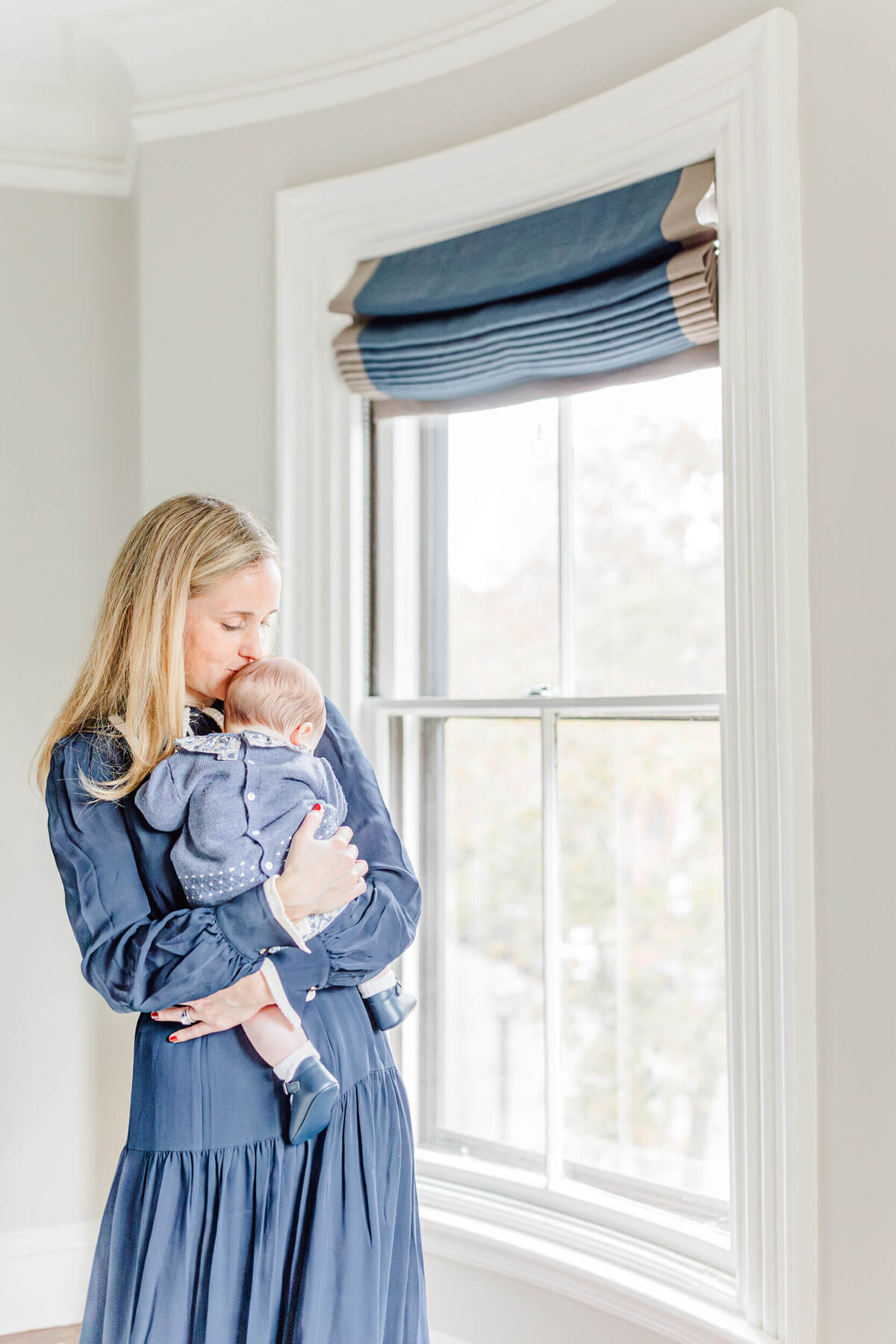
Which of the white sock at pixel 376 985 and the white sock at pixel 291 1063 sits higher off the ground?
the white sock at pixel 376 985

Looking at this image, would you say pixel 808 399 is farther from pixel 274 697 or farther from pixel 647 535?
pixel 274 697

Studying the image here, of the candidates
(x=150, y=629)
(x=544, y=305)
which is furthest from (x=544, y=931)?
(x=544, y=305)

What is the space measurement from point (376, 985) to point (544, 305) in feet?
4.09

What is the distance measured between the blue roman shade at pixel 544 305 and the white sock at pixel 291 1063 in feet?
4.24

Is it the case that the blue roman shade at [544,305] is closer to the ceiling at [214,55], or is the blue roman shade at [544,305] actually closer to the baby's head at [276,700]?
the ceiling at [214,55]

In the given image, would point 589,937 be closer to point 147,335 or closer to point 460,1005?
point 460,1005

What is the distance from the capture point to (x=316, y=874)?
49.5 inches

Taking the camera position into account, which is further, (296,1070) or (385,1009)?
(385,1009)

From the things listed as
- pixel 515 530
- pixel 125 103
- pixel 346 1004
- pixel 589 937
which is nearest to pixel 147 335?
pixel 125 103

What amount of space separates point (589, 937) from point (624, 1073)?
0.36 meters

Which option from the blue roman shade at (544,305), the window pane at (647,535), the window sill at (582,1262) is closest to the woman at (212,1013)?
the window sill at (582,1262)

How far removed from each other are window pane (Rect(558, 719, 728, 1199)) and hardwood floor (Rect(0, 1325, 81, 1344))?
1.25 metres

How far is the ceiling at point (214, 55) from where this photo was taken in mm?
1915

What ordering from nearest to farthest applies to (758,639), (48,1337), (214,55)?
(758,639), (214,55), (48,1337)
